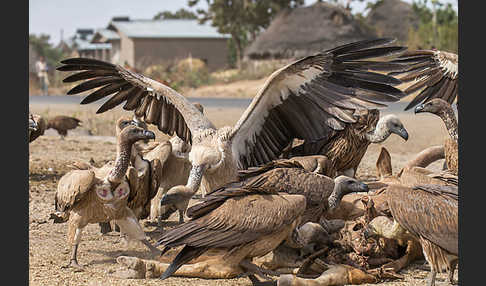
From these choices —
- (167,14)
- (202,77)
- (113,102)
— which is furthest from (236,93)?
(167,14)

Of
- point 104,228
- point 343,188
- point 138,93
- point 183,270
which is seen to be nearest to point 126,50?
point 138,93

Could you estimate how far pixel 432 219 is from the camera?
15.6 feet

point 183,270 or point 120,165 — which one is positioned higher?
point 120,165

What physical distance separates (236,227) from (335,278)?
2.90ft

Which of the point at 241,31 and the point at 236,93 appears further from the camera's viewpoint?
the point at 241,31

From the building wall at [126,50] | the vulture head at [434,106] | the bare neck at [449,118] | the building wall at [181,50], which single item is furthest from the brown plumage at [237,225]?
the building wall at [126,50]

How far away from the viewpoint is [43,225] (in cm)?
699

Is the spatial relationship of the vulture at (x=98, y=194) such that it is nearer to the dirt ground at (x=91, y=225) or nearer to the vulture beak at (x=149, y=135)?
the vulture beak at (x=149, y=135)

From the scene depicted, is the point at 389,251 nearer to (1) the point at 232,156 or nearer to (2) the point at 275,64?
(1) the point at 232,156

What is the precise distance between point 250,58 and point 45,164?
99.0 ft

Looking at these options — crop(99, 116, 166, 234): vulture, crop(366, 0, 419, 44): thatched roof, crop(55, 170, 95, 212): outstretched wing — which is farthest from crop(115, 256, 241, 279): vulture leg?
crop(366, 0, 419, 44): thatched roof

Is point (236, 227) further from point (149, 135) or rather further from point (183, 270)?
point (149, 135)

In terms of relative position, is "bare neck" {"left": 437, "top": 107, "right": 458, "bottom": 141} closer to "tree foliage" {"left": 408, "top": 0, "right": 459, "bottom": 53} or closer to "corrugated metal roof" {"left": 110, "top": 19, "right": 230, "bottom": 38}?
"tree foliage" {"left": 408, "top": 0, "right": 459, "bottom": 53}

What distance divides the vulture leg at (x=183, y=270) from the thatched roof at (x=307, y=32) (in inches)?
1326
